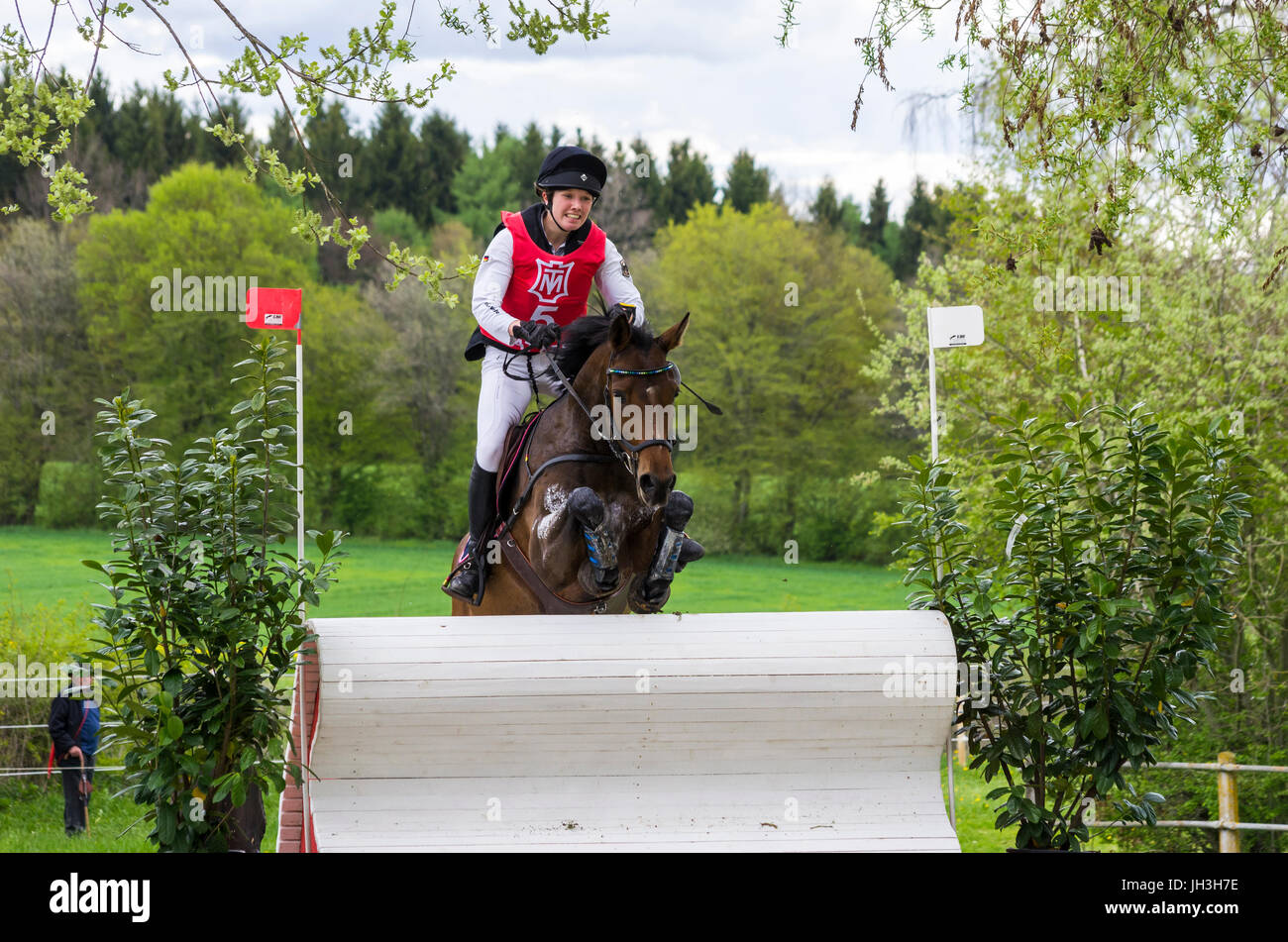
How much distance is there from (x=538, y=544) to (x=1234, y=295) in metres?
9.56

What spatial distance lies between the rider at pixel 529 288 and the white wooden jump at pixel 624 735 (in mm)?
1190

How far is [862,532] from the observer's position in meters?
33.4

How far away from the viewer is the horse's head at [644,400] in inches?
156

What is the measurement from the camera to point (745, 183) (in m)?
41.8

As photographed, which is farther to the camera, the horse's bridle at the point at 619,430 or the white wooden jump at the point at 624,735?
the horse's bridle at the point at 619,430

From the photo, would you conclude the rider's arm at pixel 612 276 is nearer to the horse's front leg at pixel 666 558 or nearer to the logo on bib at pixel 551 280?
the logo on bib at pixel 551 280

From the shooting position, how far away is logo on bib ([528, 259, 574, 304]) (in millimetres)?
4891

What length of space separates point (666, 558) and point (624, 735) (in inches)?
33.7

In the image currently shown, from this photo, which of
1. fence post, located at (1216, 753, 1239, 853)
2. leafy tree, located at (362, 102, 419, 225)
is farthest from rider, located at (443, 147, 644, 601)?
leafy tree, located at (362, 102, 419, 225)

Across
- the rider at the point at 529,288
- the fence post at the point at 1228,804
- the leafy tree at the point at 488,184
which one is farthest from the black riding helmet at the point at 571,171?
the leafy tree at the point at 488,184

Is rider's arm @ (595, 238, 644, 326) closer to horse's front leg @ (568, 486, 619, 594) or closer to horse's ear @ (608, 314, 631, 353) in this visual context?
horse's ear @ (608, 314, 631, 353)

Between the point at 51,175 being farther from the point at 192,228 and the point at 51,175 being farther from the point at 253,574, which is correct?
the point at 192,228

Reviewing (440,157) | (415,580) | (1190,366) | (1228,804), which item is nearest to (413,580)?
(415,580)
